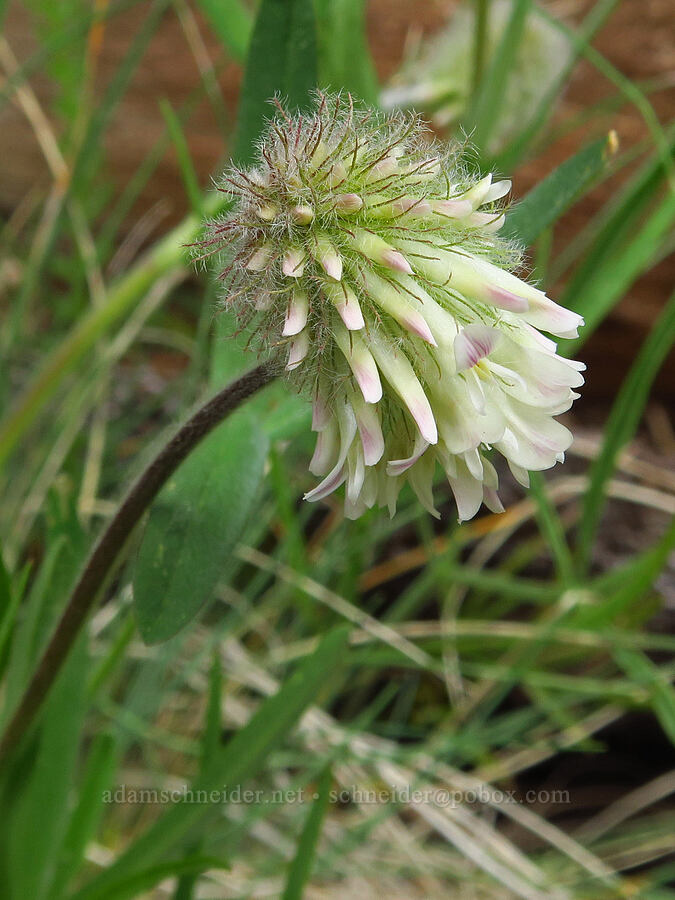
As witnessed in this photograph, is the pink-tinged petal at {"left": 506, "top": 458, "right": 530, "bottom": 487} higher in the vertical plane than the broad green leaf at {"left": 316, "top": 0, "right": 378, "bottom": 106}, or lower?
lower

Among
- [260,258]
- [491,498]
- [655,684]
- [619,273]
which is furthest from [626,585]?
[260,258]

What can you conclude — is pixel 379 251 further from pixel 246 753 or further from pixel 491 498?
pixel 246 753

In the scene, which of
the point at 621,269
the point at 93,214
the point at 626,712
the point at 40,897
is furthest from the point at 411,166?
the point at 93,214

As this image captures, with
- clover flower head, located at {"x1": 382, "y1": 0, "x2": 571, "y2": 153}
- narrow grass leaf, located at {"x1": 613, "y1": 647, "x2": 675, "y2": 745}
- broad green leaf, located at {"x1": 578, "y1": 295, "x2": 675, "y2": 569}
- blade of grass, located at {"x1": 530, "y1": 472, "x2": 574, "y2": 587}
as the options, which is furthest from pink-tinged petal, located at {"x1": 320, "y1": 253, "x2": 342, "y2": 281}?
clover flower head, located at {"x1": 382, "y1": 0, "x2": 571, "y2": 153}

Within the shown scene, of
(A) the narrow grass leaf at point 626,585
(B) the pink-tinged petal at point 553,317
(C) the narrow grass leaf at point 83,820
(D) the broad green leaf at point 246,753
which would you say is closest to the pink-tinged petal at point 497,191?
(B) the pink-tinged petal at point 553,317

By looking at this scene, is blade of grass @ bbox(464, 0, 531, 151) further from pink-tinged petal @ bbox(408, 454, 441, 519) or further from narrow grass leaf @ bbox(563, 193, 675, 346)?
pink-tinged petal @ bbox(408, 454, 441, 519)

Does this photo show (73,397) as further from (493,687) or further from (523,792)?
(523,792)

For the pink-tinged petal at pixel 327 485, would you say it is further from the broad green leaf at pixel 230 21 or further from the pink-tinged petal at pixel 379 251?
the broad green leaf at pixel 230 21
